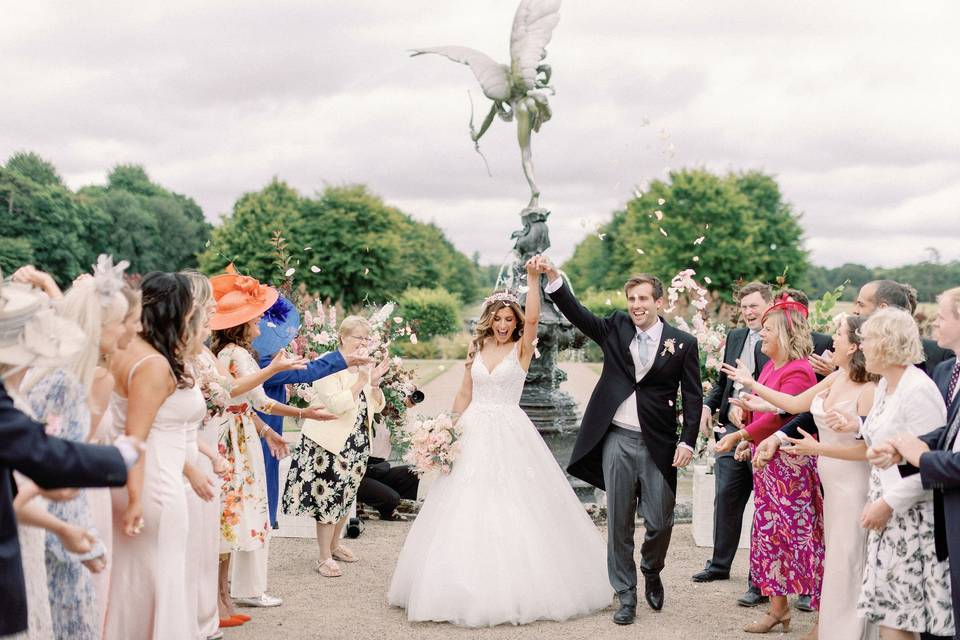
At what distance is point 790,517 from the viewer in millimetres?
5941

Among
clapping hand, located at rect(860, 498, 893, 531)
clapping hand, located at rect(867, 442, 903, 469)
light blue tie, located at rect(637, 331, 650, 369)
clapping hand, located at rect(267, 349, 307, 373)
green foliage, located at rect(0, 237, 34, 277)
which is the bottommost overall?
clapping hand, located at rect(860, 498, 893, 531)

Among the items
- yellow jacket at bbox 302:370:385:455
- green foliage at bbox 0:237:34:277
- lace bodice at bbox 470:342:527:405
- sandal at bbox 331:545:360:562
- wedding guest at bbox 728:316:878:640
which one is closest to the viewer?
wedding guest at bbox 728:316:878:640

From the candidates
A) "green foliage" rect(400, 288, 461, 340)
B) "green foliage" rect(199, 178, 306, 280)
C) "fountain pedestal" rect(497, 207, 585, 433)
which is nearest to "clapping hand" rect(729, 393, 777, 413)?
"fountain pedestal" rect(497, 207, 585, 433)

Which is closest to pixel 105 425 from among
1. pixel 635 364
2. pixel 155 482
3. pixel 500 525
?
pixel 155 482

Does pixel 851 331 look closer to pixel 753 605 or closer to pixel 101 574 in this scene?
pixel 753 605

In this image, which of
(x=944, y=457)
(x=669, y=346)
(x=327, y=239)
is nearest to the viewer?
(x=944, y=457)

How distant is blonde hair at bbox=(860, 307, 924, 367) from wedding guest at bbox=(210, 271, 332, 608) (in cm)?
336

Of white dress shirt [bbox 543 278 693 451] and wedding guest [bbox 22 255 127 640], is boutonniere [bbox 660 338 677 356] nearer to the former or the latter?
white dress shirt [bbox 543 278 693 451]

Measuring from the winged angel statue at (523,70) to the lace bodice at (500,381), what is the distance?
14.8ft

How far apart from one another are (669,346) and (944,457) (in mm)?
2234

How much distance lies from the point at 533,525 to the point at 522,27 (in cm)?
641

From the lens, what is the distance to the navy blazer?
288cm

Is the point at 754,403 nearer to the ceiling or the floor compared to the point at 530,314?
nearer to the floor

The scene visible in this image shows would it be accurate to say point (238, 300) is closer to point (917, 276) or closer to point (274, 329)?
point (274, 329)
